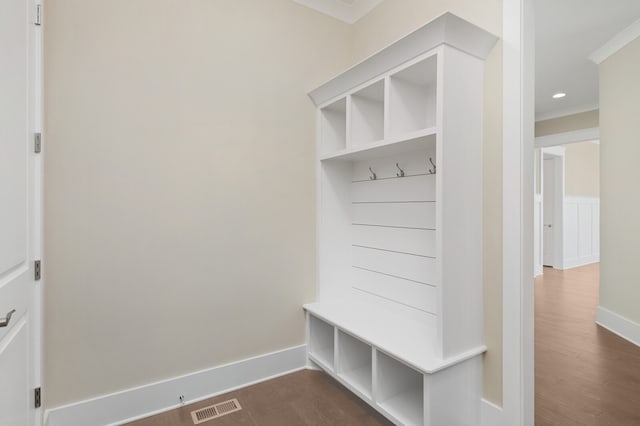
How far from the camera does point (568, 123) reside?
16.7ft

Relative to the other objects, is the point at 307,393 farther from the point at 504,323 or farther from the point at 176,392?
the point at 504,323

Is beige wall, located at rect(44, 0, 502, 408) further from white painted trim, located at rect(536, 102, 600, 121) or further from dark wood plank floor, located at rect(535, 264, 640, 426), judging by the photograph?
white painted trim, located at rect(536, 102, 600, 121)

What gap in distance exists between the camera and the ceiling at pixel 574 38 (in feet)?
8.59

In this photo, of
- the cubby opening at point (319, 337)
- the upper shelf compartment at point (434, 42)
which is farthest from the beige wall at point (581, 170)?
the cubby opening at point (319, 337)

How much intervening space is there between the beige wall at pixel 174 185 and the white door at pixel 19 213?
22cm

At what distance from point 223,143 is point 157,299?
3.54 ft

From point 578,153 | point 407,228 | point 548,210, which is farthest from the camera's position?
point 578,153

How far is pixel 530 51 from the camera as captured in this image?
5.27 ft

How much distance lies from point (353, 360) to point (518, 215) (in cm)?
138

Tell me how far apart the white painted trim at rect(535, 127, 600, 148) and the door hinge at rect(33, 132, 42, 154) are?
6.34 metres

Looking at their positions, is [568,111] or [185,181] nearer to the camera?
[185,181]

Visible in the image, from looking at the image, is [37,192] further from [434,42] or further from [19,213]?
[434,42]

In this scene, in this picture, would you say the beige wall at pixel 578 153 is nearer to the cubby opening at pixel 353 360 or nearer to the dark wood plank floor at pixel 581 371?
the dark wood plank floor at pixel 581 371

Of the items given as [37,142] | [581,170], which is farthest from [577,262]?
[37,142]
